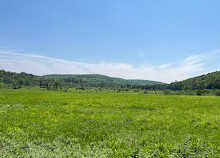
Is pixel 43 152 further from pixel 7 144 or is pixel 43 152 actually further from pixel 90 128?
pixel 90 128

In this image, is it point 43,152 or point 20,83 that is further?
point 20,83

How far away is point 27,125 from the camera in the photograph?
16203mm

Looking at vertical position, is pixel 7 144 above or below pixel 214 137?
below

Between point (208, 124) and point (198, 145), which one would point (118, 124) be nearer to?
point (198, 145)

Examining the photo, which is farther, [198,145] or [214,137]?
[214,137]

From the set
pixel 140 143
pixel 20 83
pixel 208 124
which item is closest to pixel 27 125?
pixel 140 143

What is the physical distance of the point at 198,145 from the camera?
11211mm

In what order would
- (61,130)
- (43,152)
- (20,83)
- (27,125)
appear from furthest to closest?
(20,83) < (27,125) < (61,130) < (43,152)

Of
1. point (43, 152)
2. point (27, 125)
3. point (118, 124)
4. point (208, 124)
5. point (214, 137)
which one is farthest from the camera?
point (208, 124)

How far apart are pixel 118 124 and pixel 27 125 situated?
962 cm

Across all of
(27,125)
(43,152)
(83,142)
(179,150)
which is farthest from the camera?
(27,125)

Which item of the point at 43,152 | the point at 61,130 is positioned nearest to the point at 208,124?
the point at 61,130

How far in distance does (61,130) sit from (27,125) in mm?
4190

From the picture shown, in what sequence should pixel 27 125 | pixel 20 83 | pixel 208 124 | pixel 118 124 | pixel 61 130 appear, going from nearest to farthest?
1. pixel 61 130
2. pixel 27 125
3. pixel 118 124
4. pixel 208 124
5. pixel 20 83
